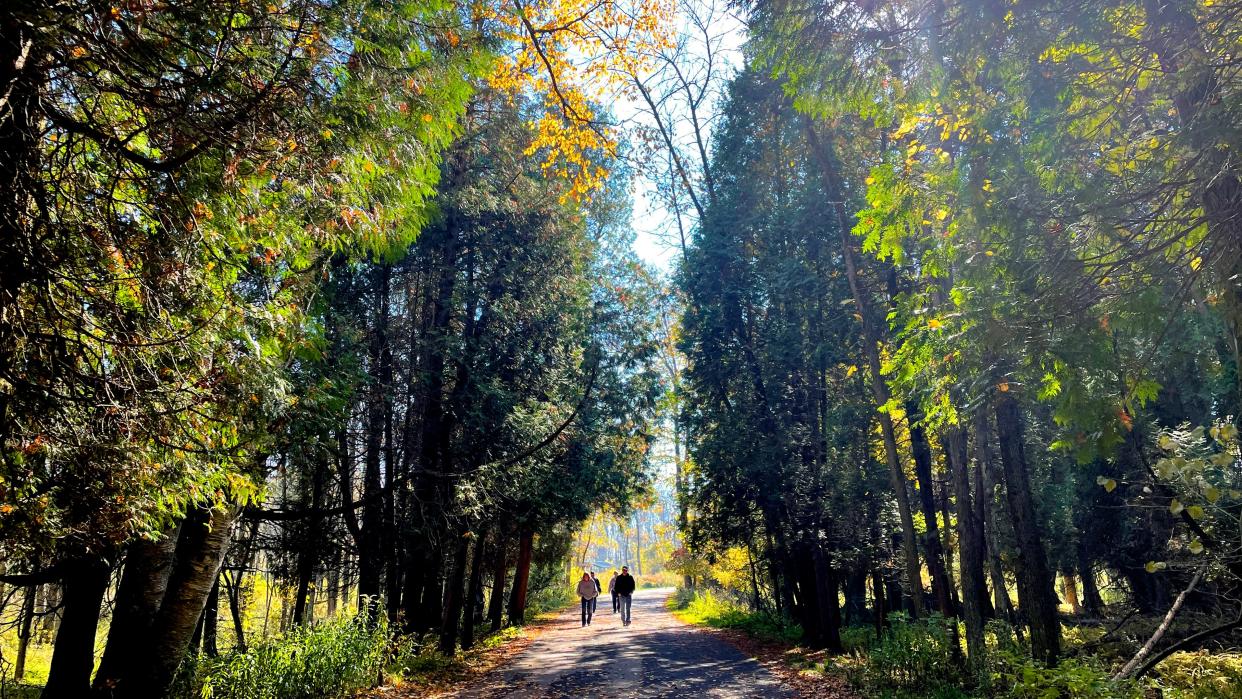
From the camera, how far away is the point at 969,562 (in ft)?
30.1

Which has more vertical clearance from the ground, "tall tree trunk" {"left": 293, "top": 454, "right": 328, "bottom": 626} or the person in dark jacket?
"tall tree trunk" {"left": 293, "top": 454, "right": 328, "bottom": 626}

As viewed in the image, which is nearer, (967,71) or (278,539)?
(967,71)

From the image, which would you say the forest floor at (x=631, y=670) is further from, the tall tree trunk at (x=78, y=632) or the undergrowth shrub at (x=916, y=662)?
the tall tree trunk at (x=78, y=632)

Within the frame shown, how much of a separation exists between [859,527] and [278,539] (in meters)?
11.8

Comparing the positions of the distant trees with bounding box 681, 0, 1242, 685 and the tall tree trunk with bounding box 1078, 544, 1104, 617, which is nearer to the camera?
the distant trees with bounding box 681, 0, 1242, 685

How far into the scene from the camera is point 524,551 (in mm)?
22609

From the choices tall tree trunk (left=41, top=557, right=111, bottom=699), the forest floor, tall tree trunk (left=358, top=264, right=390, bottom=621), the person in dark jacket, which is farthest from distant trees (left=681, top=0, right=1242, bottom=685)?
the person in dark jacket

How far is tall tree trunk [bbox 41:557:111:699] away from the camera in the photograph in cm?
680

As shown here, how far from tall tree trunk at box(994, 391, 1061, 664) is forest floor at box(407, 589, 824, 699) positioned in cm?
324

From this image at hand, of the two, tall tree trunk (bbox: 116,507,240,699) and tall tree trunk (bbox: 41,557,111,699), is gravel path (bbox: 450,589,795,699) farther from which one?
tall tree trunk (bbox: 41,557,111,699)

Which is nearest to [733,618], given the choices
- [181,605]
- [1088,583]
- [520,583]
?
[520,583]

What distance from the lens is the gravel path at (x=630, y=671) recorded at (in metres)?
9.55

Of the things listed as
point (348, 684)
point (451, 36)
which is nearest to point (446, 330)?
point (348, 684)

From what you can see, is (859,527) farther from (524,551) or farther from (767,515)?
(524,551)
